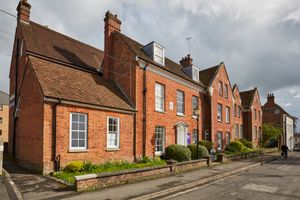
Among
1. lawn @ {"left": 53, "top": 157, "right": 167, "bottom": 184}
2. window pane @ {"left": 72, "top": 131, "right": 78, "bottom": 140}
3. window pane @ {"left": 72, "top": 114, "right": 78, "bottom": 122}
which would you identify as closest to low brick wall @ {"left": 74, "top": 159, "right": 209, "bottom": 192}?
lawn @ {"left": 53, "top": 157, "right": 167, "bottom": 184}

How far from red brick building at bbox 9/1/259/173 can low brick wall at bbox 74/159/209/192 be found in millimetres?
3655

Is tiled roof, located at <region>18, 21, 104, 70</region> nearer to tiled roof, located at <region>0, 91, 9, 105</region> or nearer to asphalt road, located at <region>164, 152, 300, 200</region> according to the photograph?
asphalt road, located at <region>164, 152, 300, 200</region>

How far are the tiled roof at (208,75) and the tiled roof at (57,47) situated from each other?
1190 centimetres

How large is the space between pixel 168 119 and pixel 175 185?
993cm

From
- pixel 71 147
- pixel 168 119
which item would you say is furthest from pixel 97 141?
pixel 168 119

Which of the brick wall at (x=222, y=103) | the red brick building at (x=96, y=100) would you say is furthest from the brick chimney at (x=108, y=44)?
the brick wall at (x=222, y=103)

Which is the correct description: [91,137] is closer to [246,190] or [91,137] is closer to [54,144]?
[54,144]

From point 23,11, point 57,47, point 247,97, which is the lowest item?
point 247,97

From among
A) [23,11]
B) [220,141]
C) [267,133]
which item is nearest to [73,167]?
[23,11]

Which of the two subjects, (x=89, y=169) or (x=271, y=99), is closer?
(x=89, y=169)

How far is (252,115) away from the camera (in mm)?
41125

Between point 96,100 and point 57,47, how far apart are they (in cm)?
812

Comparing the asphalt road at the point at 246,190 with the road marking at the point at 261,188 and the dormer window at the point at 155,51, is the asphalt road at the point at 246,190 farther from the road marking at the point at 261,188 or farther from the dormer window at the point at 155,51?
the dormer window at the point at 155,51

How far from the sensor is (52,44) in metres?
20.5
